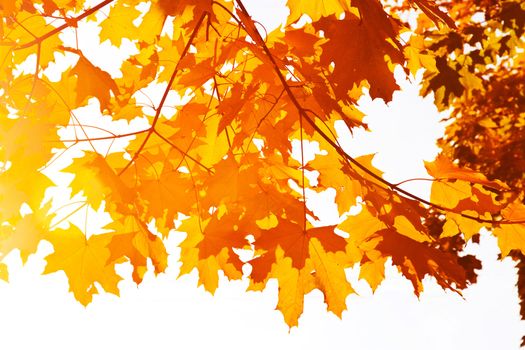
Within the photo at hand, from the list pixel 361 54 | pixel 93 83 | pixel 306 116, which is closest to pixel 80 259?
pixel 93 83

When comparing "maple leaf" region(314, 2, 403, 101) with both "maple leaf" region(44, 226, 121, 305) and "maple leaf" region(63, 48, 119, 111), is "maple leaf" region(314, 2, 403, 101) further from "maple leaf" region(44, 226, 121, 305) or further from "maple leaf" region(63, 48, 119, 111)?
"maple leaf" region(44, 226, 121, 305)

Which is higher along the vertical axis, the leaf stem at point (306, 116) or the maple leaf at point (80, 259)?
the leaf stem at point (306, 116)

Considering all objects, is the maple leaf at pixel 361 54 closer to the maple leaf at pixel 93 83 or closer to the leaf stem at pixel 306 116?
the leaf stem at pixel 306 116

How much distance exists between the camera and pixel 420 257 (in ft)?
7.03

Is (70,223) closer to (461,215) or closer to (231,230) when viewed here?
(231,230)

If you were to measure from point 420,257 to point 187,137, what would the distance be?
3.53 ft

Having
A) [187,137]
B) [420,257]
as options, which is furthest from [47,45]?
[420,257]

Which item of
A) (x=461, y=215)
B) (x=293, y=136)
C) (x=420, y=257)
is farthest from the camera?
(x=293, y=136)

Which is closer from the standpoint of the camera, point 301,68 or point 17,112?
point 301,68

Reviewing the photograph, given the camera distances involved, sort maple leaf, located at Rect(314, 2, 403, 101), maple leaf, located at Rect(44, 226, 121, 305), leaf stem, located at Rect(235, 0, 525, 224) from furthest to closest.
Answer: maple leaf, located at Rect(44, 226, 121, 305), leaf stem, located at Rect(235, 0, 525, 224), maple leaf, located at Rect(314, 2, 403, 101)

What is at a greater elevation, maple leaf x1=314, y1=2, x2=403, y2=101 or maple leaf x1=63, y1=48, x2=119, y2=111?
maple leaf x1=63, y1=48, x2=119, y2=111

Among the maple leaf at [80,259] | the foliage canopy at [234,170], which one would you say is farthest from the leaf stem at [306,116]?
the maple leaf at [80,259]

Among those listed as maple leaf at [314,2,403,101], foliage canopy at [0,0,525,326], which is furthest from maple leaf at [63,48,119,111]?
maple leaf at [314,2,403,101]

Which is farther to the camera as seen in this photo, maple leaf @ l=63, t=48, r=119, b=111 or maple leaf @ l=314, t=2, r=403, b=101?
maple leaf @ l=63, t=48, r=119, b=111
